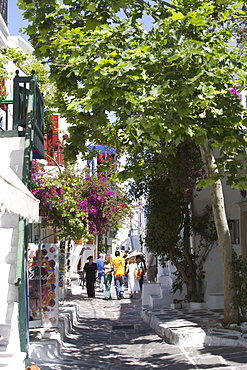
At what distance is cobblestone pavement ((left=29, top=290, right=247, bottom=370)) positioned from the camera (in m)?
9.55

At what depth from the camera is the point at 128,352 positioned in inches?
449

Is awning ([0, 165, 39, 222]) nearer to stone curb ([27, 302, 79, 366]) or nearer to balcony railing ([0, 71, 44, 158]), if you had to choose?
balcony railing ([0, 71, 44, 158])

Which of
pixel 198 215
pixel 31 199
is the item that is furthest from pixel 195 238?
pixel 31 199

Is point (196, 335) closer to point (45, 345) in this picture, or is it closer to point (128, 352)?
point (128, 352)

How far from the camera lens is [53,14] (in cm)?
949

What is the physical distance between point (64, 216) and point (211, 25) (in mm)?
10227

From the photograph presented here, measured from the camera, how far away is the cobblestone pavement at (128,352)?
955 cm

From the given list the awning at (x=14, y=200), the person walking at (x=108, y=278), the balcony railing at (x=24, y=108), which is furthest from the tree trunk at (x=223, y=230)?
the person walking at (x=108, y=278)

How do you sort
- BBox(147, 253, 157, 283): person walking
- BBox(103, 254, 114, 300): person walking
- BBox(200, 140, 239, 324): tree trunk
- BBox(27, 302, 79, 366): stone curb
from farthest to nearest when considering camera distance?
BBox(147, 253, 157, 283): person walking → BBox(103, 254, 114, 300): person walking → BBox(200, 140, 239, 324): tree trunk → BBox(27, 302, 79, 366): stone curb

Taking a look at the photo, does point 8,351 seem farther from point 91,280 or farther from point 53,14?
point 91,280

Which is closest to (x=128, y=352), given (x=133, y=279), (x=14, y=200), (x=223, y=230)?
(x=223, y=230)

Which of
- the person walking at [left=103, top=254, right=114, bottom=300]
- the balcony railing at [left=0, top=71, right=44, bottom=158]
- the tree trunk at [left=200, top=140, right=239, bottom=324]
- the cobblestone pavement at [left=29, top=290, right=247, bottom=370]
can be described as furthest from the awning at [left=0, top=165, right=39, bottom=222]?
the person walking at [left=103, top=254, right=114, bottom=300]

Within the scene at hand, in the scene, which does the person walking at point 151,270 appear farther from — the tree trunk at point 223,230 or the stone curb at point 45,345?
the tree trunk at point 223,230

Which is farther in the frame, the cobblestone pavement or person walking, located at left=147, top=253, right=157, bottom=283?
person walking, located at left=147, top=253, right=157, bottom=283
